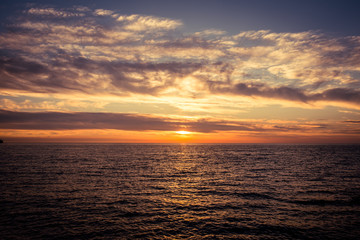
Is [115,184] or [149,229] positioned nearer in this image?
[149,229]

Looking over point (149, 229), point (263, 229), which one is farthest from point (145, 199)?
point (263, 229)

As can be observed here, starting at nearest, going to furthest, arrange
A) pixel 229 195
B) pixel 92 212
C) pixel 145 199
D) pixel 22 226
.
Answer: pixel 22 226 < pixel 92 212 < pixel 145 199 < pixel 229 195

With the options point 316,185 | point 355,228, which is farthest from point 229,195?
point 316,185

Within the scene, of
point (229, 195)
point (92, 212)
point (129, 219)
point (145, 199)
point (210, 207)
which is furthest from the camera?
point (229, 195)

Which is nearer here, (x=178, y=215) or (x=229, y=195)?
(x=178, y=215)

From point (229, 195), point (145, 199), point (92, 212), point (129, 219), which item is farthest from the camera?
point (229, 195)

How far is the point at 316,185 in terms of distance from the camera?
38906 mm

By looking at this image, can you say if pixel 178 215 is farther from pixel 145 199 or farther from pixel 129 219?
pixel 145 199

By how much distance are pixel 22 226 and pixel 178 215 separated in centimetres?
1441

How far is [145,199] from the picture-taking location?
2911 centimetres

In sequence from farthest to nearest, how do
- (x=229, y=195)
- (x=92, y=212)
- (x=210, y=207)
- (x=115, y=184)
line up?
1. (x=115, y=184)
2. (x=229, y=195)
3. (x=210, y=207)
4. (x=92, y=212)

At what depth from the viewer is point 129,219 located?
21.8 meters

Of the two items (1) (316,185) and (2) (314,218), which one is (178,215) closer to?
(2) (314,218)

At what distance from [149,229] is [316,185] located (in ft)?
110
